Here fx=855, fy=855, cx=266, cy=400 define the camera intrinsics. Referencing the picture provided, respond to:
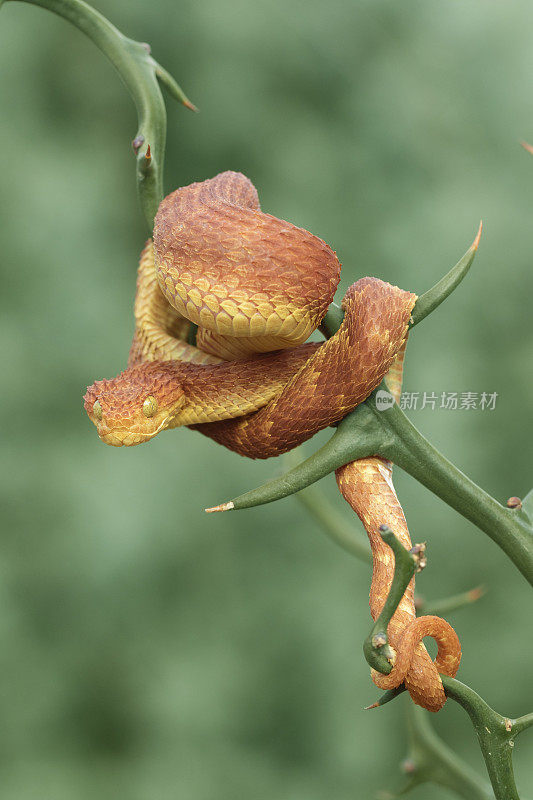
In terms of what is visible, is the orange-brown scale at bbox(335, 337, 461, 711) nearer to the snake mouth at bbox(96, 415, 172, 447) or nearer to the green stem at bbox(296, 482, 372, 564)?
the snake mouth at bbox(96, 415, 172, 447)

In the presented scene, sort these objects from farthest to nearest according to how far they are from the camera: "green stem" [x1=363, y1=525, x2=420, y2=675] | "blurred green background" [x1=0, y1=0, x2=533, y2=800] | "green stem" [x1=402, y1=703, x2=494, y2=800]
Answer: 1. "blurred green background" [x1=0, y1=0, x2=533, y2=800]
2. "green stem" [x1=402, y1=703, x2=494, y2=800]
3. "green stem" [x1=363, y1=525, x2=420, y2=675]

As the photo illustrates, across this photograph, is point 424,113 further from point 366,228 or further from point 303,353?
point 303,353

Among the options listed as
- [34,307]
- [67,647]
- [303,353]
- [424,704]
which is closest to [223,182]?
[303,353]

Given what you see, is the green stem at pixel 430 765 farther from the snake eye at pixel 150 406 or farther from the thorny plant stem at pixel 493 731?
the snake eye at pixel 150 406

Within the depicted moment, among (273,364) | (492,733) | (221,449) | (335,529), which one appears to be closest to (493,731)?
(492,733)

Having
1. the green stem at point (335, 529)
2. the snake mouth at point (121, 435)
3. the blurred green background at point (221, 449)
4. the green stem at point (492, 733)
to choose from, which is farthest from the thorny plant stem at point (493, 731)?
the blurred green background at point (221, 449)

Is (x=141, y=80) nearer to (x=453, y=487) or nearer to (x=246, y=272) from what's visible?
(x=246, y=272)

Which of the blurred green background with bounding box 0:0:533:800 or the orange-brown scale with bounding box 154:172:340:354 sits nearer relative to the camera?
the orange-brown scale with bounding box 154:172:340:354

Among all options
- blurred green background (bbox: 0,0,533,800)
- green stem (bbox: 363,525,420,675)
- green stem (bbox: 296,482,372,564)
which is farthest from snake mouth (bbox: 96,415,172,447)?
blurred green background (bbox: 0,0,533,800)
